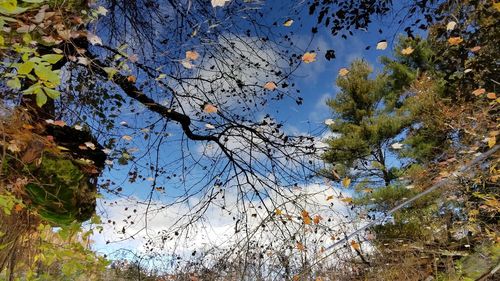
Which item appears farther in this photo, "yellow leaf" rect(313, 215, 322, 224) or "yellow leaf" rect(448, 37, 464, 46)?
"yellow leaf" rect(448, 37, 464, 46)

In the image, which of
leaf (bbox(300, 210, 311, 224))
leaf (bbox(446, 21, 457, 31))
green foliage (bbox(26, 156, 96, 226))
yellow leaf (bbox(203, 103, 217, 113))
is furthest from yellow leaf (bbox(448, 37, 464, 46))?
green foliage (bbox(26, 156, 96, 226))

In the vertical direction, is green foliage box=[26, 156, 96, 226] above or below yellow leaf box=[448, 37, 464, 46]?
below

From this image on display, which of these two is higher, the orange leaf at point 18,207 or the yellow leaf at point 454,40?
the yellow leaf at point 454,40

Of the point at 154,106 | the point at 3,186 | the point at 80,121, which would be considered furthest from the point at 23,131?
the point at 154,106

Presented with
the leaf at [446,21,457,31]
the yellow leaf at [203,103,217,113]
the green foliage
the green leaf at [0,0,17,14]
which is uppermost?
the leaf at [446,21,457,31]

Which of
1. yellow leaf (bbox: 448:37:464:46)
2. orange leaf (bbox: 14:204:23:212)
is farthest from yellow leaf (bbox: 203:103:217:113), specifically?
yellow leaf (bbox: 448:37:464:46)

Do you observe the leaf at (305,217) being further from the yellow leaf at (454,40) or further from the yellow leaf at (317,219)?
the yellow leaf at (454,40)

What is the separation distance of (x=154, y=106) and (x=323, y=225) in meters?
2.06

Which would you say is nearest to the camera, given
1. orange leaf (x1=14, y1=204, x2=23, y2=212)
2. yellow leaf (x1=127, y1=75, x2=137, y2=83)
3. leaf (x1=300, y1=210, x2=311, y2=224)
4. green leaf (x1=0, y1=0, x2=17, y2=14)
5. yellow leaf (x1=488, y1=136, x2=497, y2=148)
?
green leaf (x1=0, y1=0, x2=17, y2=14)

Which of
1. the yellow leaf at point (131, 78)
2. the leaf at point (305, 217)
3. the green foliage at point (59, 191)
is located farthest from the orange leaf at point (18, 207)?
the leaf at point (305, 217)

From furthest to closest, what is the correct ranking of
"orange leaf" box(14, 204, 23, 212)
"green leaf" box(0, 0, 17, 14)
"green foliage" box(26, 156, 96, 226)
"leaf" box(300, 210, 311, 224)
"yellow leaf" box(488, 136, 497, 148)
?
"yellow leaf" box(488, 136, 497, 148), "leaf" box(300, 210, 311, 224), "green foliage" box(26, 156, 96, 226), "orange leaf" box(14, 204, 23, 212), "green leaf" box(0, 0, 17, 14)

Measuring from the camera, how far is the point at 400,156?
1435 centimetres

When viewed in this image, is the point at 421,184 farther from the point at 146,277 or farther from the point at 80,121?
the point at 80,121

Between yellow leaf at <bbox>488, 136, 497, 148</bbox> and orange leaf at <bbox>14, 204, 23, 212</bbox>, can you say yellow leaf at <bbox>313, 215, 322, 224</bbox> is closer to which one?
orange leaf at <bbox>14, 204, 23, 212</bbox>
